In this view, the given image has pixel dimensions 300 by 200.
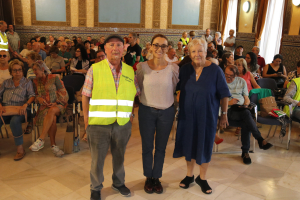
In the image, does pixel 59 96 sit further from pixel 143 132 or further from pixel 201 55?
pixel 201 55

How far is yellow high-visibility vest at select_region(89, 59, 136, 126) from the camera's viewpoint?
7.27 ft

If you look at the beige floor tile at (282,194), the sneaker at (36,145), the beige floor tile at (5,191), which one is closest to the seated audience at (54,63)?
the sneaker at (36,145)

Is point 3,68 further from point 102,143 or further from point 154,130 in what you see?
point 154,130

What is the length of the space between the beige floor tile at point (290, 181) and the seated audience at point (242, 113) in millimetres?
444

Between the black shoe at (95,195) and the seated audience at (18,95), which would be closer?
the black shoe at (95,195)

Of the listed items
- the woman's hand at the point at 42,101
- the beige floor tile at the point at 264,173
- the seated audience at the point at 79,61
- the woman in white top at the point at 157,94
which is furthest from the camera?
the seated audience at the point at 79,61

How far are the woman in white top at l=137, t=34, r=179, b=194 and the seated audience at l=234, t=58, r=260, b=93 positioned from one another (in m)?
2.22

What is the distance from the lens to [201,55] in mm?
2443

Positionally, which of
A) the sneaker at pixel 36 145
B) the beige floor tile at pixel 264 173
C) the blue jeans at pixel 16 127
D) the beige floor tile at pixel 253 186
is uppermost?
the blue jeans at pixel 16 127

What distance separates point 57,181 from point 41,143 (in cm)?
76

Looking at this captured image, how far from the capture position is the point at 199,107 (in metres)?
2.51

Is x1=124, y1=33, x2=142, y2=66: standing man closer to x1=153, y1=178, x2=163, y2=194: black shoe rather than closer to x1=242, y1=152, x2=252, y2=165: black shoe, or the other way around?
x1=242, y1=152, x2=252, y2=165: black shoe

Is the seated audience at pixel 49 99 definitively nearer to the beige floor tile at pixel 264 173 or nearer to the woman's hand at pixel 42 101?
the woman's hand at pixel 42 101

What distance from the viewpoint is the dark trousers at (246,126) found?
3519 millimetres
